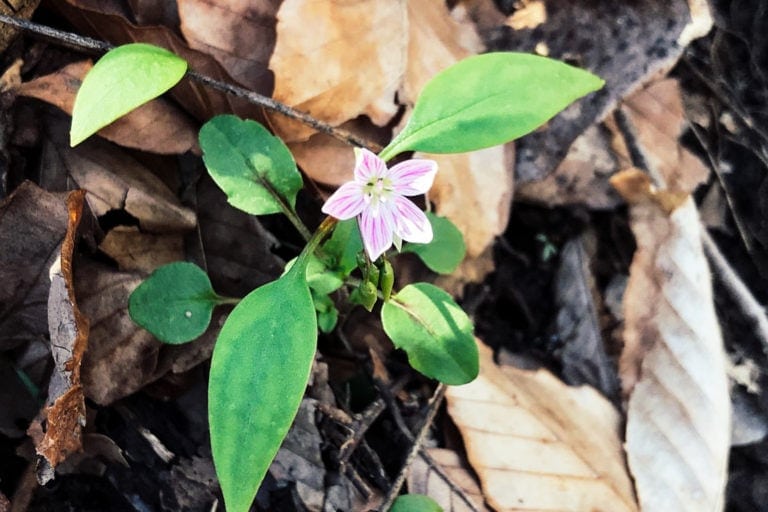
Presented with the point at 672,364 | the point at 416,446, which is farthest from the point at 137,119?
the point at 672,364

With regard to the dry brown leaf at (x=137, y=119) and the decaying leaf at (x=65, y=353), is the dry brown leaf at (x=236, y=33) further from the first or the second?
the decaying leaf at (x=65, y=353)

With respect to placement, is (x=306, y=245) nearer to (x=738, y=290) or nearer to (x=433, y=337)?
(x=433, y=337)

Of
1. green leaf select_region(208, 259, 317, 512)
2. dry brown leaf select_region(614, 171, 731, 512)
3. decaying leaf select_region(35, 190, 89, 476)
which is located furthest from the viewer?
dry brown leaf select_region(614, 171, 731, 512)

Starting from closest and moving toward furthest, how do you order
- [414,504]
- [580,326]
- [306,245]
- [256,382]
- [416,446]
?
[256,382] → [306,245] → [414,504] → [416,446] → [580,326]

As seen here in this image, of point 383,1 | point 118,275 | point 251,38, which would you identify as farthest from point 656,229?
point 118,275

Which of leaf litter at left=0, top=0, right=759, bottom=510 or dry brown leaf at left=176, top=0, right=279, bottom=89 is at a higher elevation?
dry brown leaf at left=176, top=0, right=279, bottom=89

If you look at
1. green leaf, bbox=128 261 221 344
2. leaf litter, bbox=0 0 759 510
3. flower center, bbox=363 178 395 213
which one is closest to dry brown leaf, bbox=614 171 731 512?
leaf litter, bbox=0 0 759 510

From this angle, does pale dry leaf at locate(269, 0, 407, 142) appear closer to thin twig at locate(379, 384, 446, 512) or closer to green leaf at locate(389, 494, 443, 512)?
→ thin twig at locate(379, 384, 446, 512)
